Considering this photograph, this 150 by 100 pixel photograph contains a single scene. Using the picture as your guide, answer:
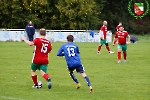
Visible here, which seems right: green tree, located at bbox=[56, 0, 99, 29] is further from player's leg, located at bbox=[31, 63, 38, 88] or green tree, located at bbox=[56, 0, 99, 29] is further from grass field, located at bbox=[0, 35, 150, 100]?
player's leg, located at bbox=[31, 63, 38, 88]

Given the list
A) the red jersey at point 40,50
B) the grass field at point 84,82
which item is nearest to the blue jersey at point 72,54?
the red jersey at point 40,50

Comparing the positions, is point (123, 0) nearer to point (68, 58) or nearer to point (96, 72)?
point (96, 72)

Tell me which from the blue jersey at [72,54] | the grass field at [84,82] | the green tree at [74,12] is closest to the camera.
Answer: the grass field at [84,82]

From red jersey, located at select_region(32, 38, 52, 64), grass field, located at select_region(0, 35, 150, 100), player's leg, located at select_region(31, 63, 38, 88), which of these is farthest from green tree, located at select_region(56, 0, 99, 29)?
red jersey, located at select_region(32, 38, 52, 64)

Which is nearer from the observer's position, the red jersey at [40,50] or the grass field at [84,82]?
the grass field at [84,82]

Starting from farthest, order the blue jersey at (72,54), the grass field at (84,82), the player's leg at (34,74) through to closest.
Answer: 1. the player's leg at (34,74)
2. the blue jersey at (72,54)
3. the grass field at (84,82)

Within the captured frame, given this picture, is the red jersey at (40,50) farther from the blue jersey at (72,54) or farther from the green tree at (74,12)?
the green tree at (74,12)

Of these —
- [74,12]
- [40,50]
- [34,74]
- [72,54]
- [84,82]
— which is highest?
[40,50]

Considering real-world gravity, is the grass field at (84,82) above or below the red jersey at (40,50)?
below

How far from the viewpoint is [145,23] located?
7431 cm

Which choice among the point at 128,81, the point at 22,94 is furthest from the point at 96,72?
the point at 22,94

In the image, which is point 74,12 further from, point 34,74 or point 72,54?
point 72,54

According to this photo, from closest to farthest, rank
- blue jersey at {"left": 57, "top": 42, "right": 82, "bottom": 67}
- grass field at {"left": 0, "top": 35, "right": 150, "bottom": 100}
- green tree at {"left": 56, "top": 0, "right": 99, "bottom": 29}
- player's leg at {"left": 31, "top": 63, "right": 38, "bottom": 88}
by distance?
grass field at {"left": 0, "top": 35, "right": 150, "bottom": 100} → blue jersey at {"left": 57, "top": 42, "right": 82, "bottom": 67} → player's leg at {"left": 31, "top": 63, "right": 38, "bottom": 88} → green tree at {"left": 56, "top": 0, "right": 99, "bottom": 29}

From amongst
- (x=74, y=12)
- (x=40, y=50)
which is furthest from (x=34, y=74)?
(x=74, y=12)
